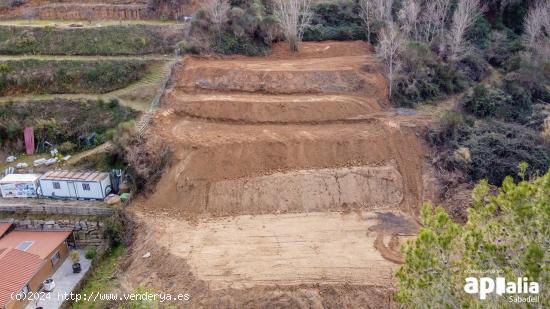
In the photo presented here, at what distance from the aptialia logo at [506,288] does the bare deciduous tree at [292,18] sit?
25.1 meters

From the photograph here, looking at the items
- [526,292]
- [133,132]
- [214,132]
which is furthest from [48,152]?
[526,292]

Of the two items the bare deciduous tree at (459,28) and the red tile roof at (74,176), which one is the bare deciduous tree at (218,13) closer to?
the red tile roof at (74,176)

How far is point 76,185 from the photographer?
23.6 m

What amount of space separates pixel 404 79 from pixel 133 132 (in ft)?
55.1

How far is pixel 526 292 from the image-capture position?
867 cm

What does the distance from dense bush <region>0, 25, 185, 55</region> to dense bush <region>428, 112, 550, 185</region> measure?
787 inches

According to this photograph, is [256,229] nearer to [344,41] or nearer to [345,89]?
[345,89]

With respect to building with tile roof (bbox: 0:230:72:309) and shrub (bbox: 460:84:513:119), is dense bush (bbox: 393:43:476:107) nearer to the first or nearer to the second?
shrub (bbox: 460:84:513:119)

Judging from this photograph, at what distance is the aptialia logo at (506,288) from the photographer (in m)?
8.59

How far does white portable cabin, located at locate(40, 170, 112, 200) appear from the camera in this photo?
23469 mm

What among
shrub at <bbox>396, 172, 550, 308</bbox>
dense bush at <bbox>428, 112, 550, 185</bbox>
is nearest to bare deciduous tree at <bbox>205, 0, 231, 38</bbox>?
dense bush at <bbox>428, 112, 550, 185</bbox>

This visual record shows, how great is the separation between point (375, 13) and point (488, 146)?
14.6 m

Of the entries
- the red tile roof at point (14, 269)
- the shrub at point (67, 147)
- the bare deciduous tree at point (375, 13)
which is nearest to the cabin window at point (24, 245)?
the red tile roof at point (14, 269)

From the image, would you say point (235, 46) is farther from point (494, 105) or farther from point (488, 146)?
point (488, 146)
